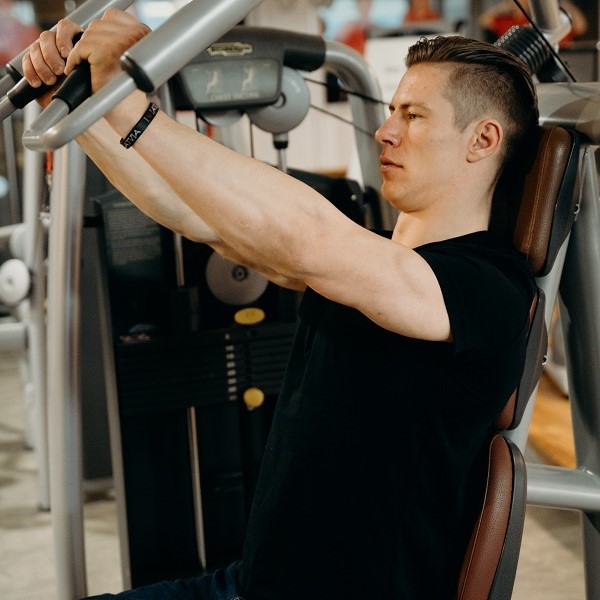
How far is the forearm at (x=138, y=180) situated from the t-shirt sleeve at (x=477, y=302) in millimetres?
566

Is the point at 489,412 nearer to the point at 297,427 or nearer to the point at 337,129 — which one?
the point at 297,427

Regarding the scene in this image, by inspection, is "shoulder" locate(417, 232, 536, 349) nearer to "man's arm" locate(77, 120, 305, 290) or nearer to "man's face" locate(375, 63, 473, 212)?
"man's face" locate(375, 63, 473, 212)

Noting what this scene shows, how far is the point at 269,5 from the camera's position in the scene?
22.0 feet

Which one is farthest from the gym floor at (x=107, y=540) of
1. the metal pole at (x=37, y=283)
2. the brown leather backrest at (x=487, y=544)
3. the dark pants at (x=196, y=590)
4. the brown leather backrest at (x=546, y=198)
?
the brown leather backrest at (x=546, y=198)

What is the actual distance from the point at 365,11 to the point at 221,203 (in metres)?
6.36

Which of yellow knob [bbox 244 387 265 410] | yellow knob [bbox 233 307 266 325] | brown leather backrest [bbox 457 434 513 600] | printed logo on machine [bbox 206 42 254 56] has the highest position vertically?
printed logo on machine [bbox 206 42 254 56]

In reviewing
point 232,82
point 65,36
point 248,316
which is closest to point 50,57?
point 65,36

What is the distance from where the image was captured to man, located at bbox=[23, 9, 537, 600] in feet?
3.47

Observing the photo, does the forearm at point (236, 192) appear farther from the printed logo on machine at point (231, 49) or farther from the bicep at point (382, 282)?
the printed logo on machine at point (231, 49)

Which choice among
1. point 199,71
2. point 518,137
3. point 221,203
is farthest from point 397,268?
point 199,71

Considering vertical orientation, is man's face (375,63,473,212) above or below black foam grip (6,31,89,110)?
below

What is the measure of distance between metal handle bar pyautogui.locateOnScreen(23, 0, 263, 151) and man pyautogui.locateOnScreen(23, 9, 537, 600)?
0.20 meters

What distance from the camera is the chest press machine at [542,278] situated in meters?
0.79

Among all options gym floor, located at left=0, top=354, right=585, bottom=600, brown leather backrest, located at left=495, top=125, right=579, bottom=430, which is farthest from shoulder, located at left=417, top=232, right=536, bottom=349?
gym floor, located at left=0, top=354, right=585, bottom=600
